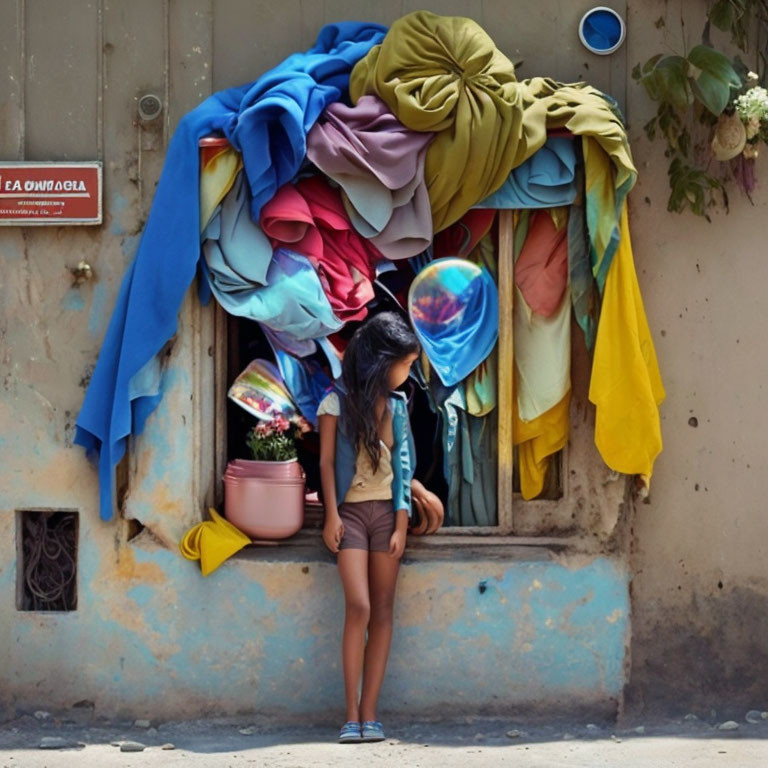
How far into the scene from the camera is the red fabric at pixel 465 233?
6.38 m

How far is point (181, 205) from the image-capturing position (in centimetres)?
613

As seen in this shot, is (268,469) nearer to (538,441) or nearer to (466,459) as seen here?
(466,459)

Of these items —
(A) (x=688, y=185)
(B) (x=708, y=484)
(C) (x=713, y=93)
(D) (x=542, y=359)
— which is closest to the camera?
(C) (x=713, y=93)

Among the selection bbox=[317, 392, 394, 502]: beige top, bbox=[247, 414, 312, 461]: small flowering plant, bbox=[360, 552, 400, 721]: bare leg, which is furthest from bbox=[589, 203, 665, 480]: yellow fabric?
bbox=[247, 414, 312, 461]: small flowering plant

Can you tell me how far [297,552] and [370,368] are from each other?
88cm

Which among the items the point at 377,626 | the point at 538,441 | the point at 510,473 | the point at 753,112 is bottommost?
the point at 377,626

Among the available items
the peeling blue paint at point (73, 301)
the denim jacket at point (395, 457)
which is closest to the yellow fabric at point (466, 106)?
the denim jacket at point (395, 457)

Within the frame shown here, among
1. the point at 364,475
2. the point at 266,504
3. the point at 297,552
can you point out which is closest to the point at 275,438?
the point at 266,504

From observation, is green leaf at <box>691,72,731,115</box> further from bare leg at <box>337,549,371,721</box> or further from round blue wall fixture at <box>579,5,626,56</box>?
bare leg at <box>337,549,371,721</box>

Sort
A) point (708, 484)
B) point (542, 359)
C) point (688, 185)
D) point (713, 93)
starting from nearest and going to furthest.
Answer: point (713, 93) < point (688, 185) < point (542, 359) < point (708, 484)

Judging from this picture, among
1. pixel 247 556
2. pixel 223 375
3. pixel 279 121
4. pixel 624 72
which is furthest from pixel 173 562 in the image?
pixel 624 72

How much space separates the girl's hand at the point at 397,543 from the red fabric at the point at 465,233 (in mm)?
1152

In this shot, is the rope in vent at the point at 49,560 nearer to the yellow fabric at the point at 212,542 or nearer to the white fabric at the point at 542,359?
the yellow fabric at the point at 212,542

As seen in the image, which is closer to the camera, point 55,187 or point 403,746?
point 403,746
